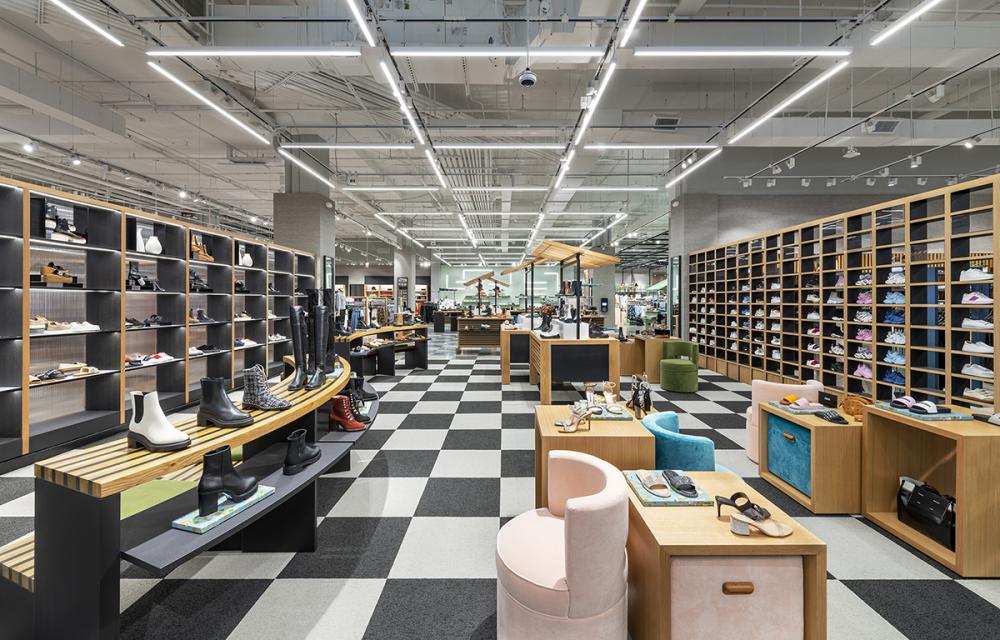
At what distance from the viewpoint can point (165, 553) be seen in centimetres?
144

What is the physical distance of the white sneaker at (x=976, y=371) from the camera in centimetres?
373

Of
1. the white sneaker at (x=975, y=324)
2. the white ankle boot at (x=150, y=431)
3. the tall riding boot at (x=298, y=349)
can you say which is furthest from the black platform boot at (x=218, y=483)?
the white sneaker at (x=975, y=324)

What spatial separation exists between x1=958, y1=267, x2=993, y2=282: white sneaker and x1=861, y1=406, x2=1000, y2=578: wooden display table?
6.64ft

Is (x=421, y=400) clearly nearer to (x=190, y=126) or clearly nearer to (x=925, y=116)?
(x=190, y=126)

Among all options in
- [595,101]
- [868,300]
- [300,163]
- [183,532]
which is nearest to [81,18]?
[300,163]

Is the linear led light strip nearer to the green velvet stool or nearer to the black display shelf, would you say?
the black display shelf

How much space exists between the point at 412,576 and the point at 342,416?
4.08 ft

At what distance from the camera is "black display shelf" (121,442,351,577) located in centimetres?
142

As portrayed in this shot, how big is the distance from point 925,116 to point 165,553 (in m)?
13.9

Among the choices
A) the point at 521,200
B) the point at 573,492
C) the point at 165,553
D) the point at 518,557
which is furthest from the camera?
the point at 521,200

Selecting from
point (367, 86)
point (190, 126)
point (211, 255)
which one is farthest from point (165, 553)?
point (190, 126)

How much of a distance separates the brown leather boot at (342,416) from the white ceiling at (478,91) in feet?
11.8

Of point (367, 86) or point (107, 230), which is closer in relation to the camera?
point (107, 230)

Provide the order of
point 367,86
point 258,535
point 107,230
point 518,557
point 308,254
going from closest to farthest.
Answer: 1. point 518,557
2. point 258,535
3. point 107,230
4. point 367,86
5. point 308,254
